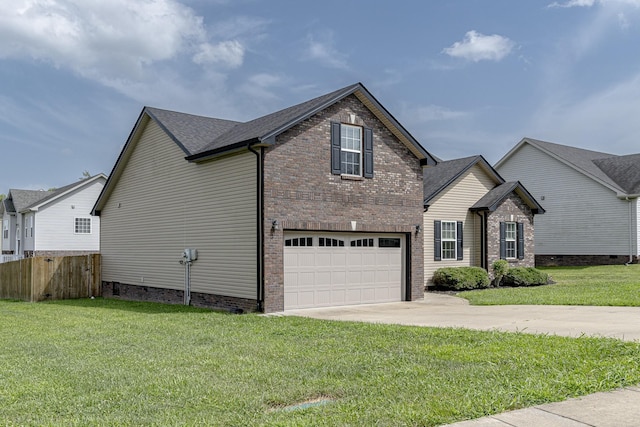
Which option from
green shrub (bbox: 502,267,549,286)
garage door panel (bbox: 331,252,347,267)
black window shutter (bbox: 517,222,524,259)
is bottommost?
green shrub (bbox: 502,267,549,286)

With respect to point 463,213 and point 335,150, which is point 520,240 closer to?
point 463,213

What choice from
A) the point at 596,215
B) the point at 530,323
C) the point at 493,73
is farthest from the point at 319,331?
the point at 596,215

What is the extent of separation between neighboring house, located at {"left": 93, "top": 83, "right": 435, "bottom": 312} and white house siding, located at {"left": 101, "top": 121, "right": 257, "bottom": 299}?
52 millimetres

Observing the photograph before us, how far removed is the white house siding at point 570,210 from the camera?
31.6 metres

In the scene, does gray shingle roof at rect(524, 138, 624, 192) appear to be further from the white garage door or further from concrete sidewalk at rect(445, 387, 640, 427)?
concrete sidewalk at rect(445, 387, 640, 427)

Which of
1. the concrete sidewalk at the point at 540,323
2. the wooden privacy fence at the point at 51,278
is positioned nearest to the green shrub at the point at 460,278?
the concrete sidewalk at the point at 540,323

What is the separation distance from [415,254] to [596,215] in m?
18.5

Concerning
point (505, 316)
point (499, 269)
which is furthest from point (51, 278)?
point (499, 269)

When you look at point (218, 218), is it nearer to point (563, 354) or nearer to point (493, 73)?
point (493, 73)

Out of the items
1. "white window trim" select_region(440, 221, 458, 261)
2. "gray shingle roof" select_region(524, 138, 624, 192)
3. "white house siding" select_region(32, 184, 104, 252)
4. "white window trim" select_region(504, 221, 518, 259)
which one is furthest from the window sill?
"white house siding" select_region(32, 184, 104, 252)

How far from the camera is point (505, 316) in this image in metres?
13.4

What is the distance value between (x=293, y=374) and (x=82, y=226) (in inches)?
1414

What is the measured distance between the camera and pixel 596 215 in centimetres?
3234

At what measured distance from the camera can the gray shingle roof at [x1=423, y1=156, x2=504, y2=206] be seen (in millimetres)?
23016
